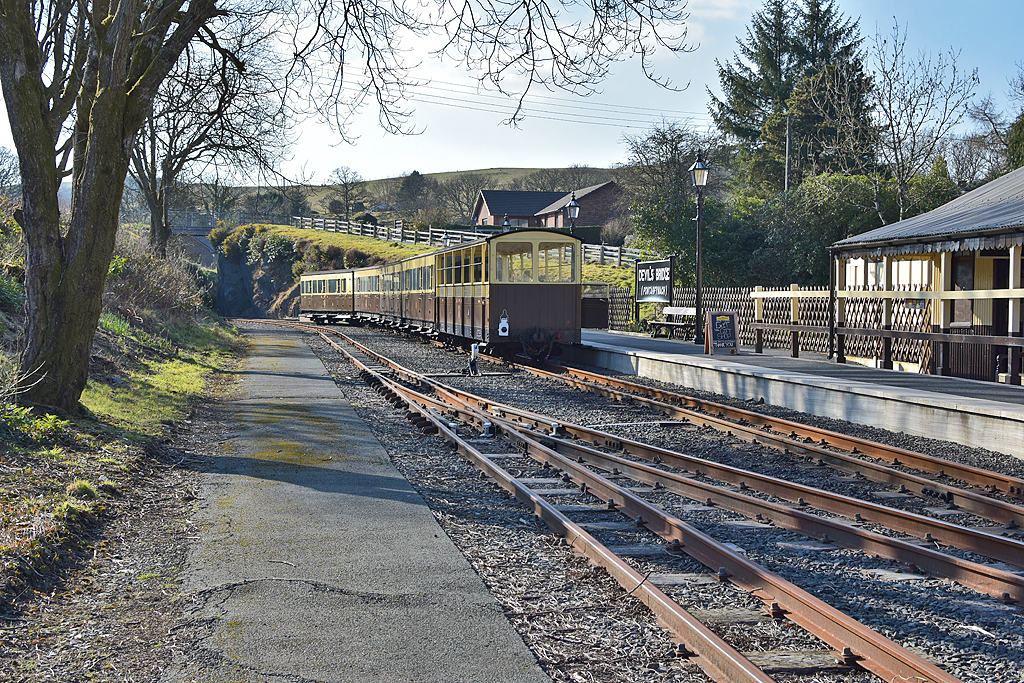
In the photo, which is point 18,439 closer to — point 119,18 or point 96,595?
point 96,595

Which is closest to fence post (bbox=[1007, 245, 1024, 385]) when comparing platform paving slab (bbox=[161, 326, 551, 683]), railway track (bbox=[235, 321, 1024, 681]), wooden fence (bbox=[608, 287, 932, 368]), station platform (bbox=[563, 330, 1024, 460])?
station platform (bbox=[563, 330, 1024, 460])

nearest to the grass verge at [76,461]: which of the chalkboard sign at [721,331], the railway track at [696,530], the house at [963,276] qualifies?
the railway track at [696,530]

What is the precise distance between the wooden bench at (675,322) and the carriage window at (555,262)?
13.2ft

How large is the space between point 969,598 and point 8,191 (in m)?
25.8

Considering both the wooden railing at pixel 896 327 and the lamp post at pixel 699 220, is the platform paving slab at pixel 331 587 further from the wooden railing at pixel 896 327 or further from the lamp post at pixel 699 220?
the lamp post at pixel 699 220

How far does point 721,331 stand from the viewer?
18359 mm

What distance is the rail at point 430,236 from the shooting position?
140 feet

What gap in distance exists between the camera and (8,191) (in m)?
23.7

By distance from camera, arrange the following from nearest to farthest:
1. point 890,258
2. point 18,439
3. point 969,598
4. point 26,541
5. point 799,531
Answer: point 969,598 → point 26,541 → point 799,531 → point 18,439 → point 890,258

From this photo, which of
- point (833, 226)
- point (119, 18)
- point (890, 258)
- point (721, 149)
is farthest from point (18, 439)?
point (721, 149)

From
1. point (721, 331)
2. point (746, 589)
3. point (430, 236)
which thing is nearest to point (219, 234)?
point (430, 236)

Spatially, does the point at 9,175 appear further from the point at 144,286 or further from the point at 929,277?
the point at 929,277

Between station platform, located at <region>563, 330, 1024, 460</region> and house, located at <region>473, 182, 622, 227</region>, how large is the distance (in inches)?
1608

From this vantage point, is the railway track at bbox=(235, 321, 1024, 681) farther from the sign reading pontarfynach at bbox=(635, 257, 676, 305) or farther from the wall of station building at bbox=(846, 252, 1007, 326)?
the sign reading pontarfynach at bbox=(635, 257, 676, 305)
